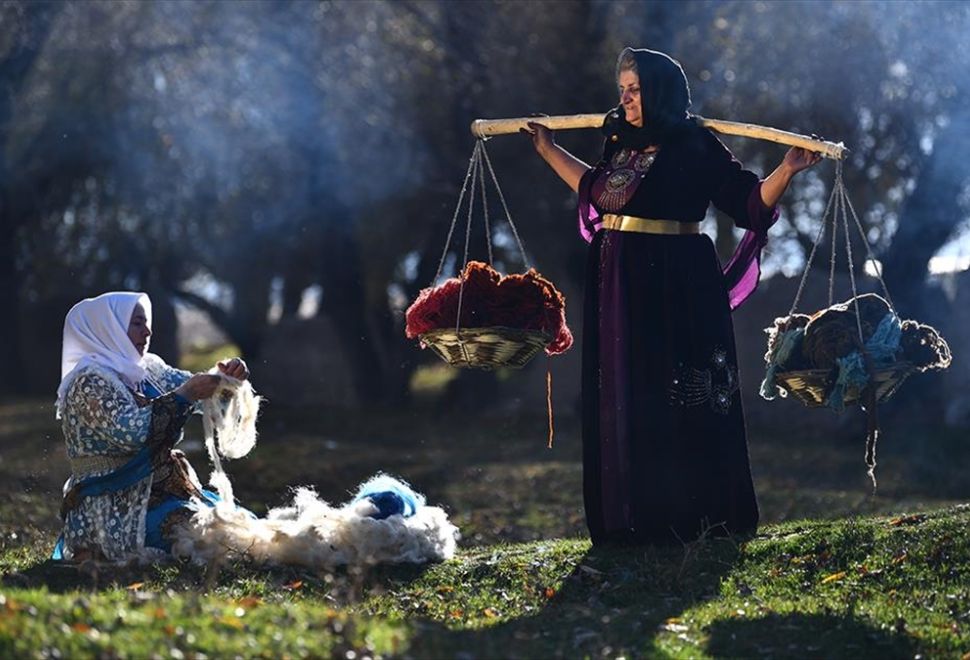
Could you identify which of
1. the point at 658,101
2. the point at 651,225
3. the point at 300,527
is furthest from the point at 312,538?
the point at 658,101

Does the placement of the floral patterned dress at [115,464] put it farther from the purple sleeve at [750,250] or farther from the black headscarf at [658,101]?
the purple sleeve at [750,250]

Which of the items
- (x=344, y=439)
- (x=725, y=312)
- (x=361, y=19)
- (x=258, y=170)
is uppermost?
(x=361, y=19)

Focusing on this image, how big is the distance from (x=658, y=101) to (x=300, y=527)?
9.12 ft

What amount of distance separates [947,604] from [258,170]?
17.6m

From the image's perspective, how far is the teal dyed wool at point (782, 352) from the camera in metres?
7.64

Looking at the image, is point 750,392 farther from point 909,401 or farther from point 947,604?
point 947,604

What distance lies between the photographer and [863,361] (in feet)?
24.2

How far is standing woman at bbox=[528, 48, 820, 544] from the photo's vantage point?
309 inches

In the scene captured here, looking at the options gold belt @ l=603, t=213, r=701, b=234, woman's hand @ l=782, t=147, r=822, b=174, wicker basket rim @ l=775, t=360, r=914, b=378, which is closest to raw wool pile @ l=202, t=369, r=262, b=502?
gold belt @ l=603, t=213, r=701, b=234

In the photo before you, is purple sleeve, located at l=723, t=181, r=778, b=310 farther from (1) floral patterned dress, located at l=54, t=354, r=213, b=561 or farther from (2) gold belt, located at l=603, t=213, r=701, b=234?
(1) floral patterned dress, located at l=54, t=354, r=213, b=561

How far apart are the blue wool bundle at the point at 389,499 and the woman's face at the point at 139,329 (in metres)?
1.40

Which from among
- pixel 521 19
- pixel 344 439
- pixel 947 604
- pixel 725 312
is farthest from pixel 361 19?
pixel 947 604

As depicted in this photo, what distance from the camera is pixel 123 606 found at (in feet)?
19.0

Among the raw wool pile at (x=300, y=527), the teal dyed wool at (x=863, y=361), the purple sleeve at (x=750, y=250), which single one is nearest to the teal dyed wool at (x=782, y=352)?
the teal dyed wool at (x=863, y=361)
